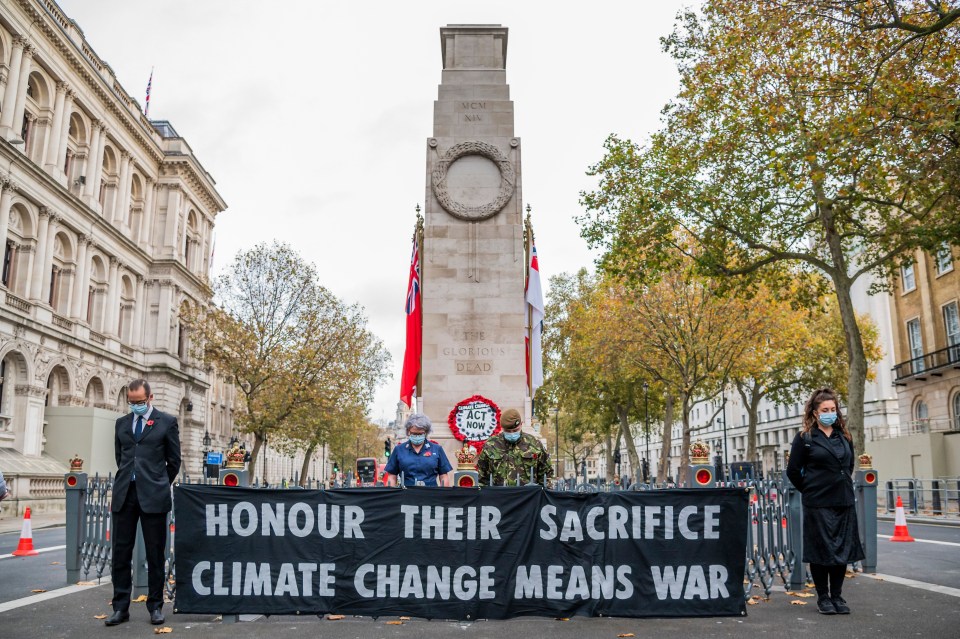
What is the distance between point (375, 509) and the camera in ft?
25.4

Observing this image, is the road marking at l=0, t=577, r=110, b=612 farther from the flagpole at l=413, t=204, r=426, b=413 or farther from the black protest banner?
the flagpole at l=413, t=204, r=426, b=413

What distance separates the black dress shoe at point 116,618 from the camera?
7402 millimetres

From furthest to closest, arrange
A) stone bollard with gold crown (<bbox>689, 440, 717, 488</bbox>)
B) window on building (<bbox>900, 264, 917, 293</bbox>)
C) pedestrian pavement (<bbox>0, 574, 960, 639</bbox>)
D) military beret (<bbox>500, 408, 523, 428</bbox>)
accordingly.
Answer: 1. window on building (<bbox>900, 264, 917, 293</bbox>)
2. military beret (<bbox>500, 408, 523, 428</bbox>)
3. stone bollard with gold crown (<bbox>689, 440, 717, 488</bbox>)
4. pedestrian pavement (<bbox>0, 574, 960, 639</bbox>)

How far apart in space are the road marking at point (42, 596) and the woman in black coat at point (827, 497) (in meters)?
8.16

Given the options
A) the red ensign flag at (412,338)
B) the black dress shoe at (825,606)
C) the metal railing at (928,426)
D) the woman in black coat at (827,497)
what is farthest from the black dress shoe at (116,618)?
the metal railing at (928,426)

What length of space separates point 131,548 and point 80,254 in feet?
139

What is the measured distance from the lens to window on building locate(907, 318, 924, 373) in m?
41.5

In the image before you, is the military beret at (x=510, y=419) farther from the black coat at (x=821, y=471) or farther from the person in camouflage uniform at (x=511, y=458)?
the black coat at (x=821, y=471)

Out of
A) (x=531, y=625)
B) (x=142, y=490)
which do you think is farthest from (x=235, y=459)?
(x=531, y=625)

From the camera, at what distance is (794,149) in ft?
65.0

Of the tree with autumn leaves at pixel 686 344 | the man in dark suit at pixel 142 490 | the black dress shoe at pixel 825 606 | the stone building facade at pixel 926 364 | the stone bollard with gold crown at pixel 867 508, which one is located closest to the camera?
the man in dark suit at pixel 142 490

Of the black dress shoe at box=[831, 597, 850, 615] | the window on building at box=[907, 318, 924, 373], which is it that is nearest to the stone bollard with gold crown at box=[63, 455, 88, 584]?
the black dress shoe at box=[831, 597, 850, 615]

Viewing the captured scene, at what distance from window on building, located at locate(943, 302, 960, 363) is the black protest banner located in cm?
3537

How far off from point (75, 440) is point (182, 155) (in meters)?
26.5
